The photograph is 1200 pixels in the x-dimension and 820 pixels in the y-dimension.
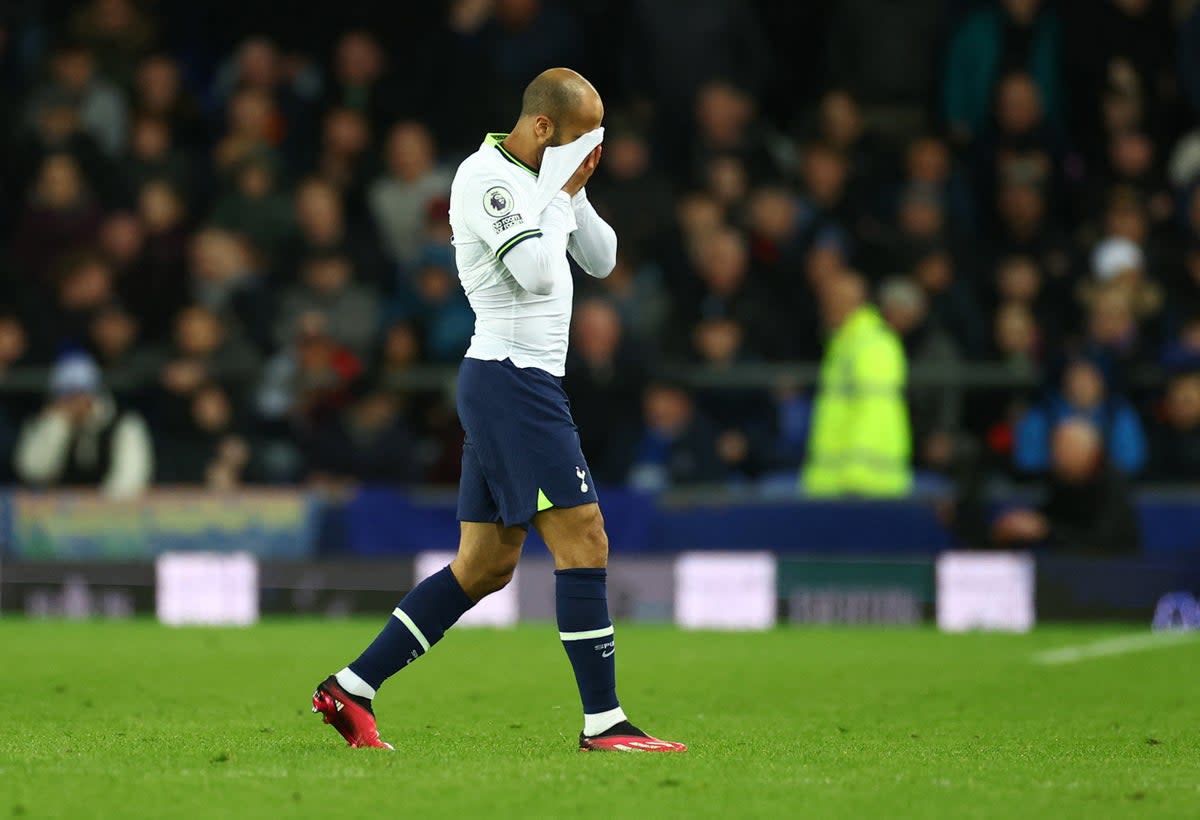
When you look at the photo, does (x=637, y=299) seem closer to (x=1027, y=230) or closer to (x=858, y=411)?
(x=858, y=411)

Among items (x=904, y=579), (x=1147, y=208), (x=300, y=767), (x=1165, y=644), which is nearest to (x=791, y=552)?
(x=904, y=579)

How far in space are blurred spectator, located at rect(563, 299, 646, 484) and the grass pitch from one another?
1.75 meters

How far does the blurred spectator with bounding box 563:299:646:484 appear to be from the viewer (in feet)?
48.0

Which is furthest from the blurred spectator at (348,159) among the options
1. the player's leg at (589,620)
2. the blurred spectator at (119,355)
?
the player's leg at (589,620)

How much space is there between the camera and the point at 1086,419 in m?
14.1

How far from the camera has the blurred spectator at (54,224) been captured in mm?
16969

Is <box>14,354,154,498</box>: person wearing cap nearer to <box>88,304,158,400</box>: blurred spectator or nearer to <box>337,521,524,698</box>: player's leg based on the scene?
<box>88,304,158,400</box>: blurred spectator

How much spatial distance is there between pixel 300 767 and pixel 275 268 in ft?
34.1

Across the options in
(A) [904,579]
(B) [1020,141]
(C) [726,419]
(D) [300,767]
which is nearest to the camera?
(D) [300,767]

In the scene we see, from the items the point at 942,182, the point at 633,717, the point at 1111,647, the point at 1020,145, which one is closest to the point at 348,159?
the point at 942,182

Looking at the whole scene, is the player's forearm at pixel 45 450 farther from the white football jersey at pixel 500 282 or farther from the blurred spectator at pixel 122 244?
the white football jersey at pixel 500 282

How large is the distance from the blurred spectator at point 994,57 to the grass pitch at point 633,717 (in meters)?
5.28

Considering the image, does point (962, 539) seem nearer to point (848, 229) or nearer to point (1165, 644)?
point (1165, 644)

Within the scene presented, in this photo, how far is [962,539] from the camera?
14039 millimetres
